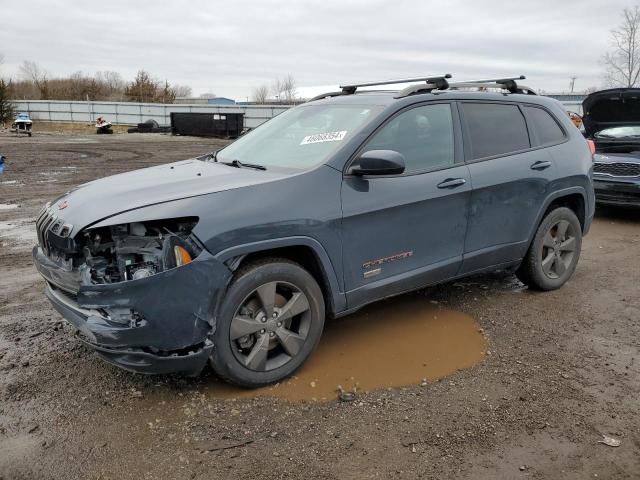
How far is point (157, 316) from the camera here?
288cm

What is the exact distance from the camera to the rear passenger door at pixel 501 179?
4.28 m

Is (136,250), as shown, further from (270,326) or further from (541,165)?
(541,165)

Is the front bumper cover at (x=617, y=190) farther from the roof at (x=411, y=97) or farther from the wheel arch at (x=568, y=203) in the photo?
the roof at (x=411, y=97)

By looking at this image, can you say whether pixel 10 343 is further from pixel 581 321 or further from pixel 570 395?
pixel 581 321

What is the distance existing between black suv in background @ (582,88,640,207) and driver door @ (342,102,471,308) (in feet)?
17.9

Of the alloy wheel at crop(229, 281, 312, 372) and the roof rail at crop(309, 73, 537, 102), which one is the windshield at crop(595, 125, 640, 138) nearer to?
the roof rail at crop(309, 73, 537, 102)

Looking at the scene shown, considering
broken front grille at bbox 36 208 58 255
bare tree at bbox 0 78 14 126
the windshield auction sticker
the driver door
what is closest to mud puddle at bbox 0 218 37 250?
broken front grille at bbox 36 208 58 255

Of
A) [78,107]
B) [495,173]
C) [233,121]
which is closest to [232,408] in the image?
[495,173]

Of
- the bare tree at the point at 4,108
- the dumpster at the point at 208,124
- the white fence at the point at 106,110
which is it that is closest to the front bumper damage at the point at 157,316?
the dumpster at the point at 208,124

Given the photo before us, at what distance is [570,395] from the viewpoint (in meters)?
3.32

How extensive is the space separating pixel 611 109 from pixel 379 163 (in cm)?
777

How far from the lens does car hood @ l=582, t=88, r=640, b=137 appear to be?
8.82 m

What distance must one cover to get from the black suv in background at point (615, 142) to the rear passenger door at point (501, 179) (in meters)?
4.38

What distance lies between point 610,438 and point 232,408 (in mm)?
2100
